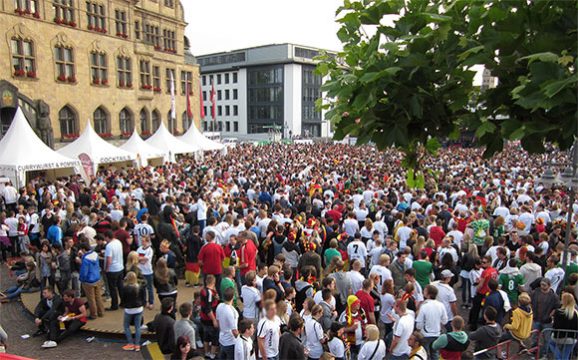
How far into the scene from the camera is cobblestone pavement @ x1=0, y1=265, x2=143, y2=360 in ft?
23.9

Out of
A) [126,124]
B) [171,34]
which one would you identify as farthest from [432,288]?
[171,34]

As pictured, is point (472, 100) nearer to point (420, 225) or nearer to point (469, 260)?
point (469, 260)

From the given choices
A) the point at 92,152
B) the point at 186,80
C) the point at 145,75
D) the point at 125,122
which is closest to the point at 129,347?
the point at 92,152

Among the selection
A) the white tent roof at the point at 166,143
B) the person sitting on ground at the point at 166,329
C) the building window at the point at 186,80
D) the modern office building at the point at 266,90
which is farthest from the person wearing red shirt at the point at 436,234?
the modern office building at the point at 266,90

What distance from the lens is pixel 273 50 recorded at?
6894 centimetres

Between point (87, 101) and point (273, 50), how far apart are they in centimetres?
4568

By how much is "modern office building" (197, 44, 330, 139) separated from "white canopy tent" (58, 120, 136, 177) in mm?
44691

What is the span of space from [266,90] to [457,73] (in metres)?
70.5

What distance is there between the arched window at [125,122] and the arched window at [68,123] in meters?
4.06

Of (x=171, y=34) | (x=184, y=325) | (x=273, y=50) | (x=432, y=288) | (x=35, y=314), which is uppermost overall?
(x=273, y=50)

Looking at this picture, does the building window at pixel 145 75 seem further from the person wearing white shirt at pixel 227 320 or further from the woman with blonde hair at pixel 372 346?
the woman with blonde hair at pixel 372 346

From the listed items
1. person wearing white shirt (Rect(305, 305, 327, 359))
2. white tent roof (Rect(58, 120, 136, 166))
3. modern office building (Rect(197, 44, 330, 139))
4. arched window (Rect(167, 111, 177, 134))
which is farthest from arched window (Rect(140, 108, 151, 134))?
modern office building (Rect(197, 44, 330, 139))

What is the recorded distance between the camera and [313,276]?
7180 mm

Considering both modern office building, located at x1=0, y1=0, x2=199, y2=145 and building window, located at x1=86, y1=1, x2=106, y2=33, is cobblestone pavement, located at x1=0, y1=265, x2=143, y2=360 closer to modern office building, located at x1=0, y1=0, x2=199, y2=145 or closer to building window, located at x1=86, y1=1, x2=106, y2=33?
modern office building, located at x1=0, y1=0, x2=199, y2=145
